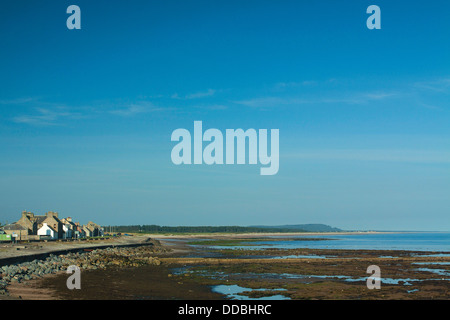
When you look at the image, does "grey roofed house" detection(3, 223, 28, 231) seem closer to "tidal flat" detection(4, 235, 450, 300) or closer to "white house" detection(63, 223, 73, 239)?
"white house" detection(63, 223, 73, 239)

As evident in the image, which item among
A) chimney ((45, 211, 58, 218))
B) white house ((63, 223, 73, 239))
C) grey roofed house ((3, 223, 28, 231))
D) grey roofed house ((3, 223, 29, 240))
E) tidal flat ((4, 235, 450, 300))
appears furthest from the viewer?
white house ((63, 223, 73, 239))

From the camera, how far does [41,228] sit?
335ft

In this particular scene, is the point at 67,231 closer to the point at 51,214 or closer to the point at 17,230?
the point at 51,214

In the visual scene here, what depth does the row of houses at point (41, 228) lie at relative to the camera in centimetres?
9273

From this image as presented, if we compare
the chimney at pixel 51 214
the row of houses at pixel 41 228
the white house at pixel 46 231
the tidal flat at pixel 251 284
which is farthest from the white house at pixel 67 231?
the tidal flat at pixel 251 284

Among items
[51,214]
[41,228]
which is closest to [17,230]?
[41,228]

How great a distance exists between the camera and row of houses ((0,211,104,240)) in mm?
92731

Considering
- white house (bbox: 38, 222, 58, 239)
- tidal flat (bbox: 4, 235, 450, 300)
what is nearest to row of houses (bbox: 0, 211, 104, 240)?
white house (bbox: 38, 222, 58, 239)

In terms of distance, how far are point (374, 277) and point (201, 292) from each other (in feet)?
56.4

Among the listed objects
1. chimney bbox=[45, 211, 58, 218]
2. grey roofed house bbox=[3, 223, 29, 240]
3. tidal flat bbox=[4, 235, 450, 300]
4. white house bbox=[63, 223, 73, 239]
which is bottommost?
white house bbox=[63, 223, 73, 239]

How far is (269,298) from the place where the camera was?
26.9 metres

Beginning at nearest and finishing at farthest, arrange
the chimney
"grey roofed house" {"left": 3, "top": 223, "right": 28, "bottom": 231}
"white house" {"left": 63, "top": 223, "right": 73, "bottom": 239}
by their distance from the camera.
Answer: "grey roofed house" {"left": 3, "top": 223, "right": 28, "bottom": 231}
the chimney
"white house" {"left": 63, "top": 223, "right": 73, "bottom": 239}

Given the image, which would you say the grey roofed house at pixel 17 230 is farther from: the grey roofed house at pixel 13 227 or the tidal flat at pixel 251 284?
the tidal flat at pixel 251 284
